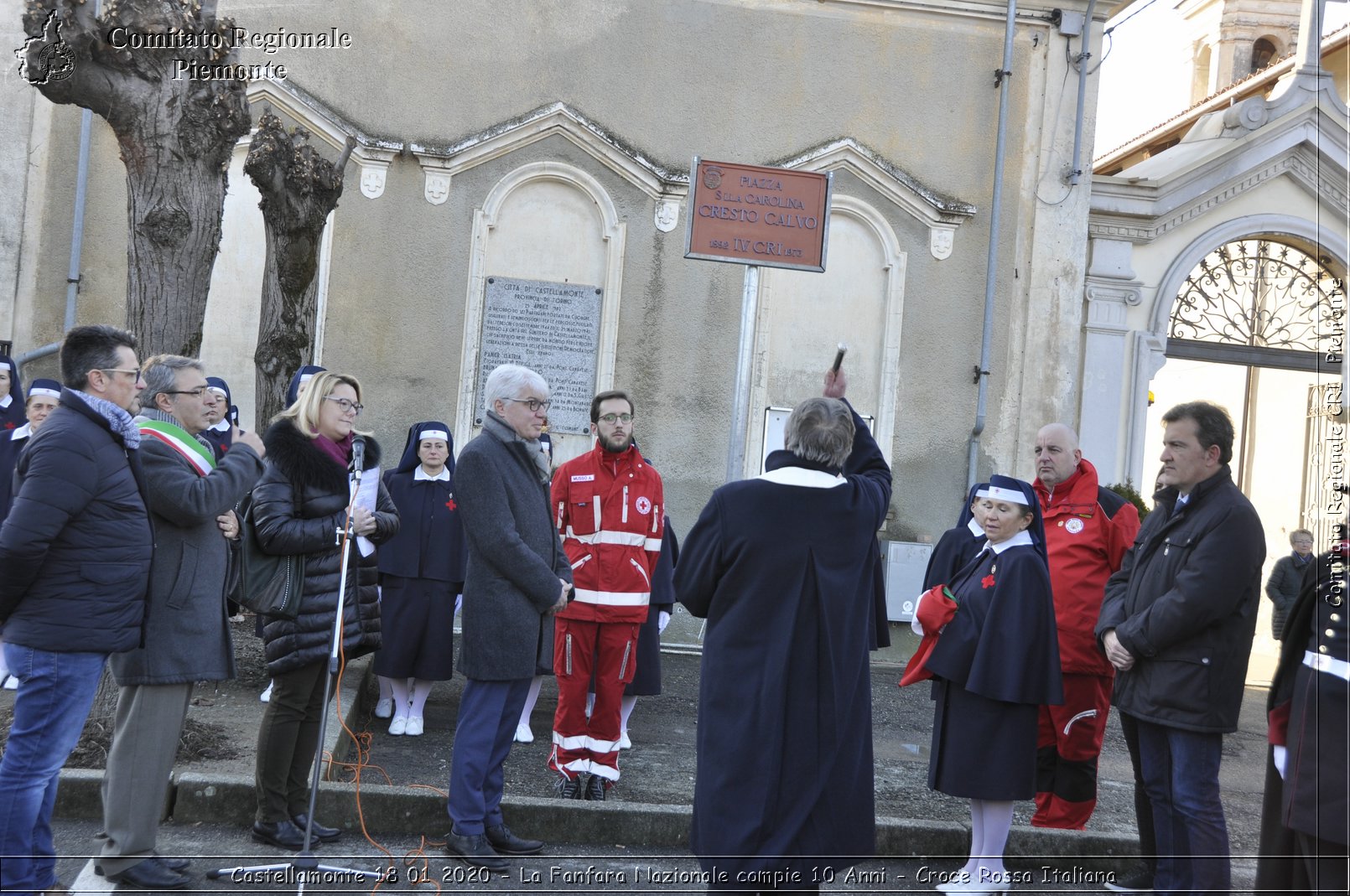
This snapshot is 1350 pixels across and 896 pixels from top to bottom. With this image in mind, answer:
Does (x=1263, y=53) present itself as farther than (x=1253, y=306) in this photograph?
Yes

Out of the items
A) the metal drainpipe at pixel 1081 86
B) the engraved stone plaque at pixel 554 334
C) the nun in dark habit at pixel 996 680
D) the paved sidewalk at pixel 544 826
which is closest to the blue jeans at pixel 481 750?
the paved sidewalk at pixel 544 826

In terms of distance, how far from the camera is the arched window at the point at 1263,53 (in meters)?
23.8

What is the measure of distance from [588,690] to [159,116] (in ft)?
12.9

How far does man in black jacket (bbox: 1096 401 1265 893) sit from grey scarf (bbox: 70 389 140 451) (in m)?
4.07

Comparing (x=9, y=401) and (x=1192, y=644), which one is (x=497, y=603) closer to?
(x=1192, y=644)

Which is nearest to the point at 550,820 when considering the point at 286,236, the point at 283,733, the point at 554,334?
the point at 283,733

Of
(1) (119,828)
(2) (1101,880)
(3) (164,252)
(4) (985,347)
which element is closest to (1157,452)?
(4) (985,347)

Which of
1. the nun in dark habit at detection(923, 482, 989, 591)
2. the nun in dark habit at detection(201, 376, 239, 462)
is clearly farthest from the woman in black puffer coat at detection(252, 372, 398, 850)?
the nun in dark habit at detection(923, 482, 989, 591)

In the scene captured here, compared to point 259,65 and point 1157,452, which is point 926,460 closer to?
point 259,65

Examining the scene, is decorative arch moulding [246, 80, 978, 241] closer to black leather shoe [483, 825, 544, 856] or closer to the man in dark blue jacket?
the man in dark blue jacket

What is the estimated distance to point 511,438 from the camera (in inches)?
210

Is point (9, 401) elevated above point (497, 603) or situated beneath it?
elevated above

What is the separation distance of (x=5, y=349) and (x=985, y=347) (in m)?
9.24

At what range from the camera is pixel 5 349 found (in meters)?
10.7
